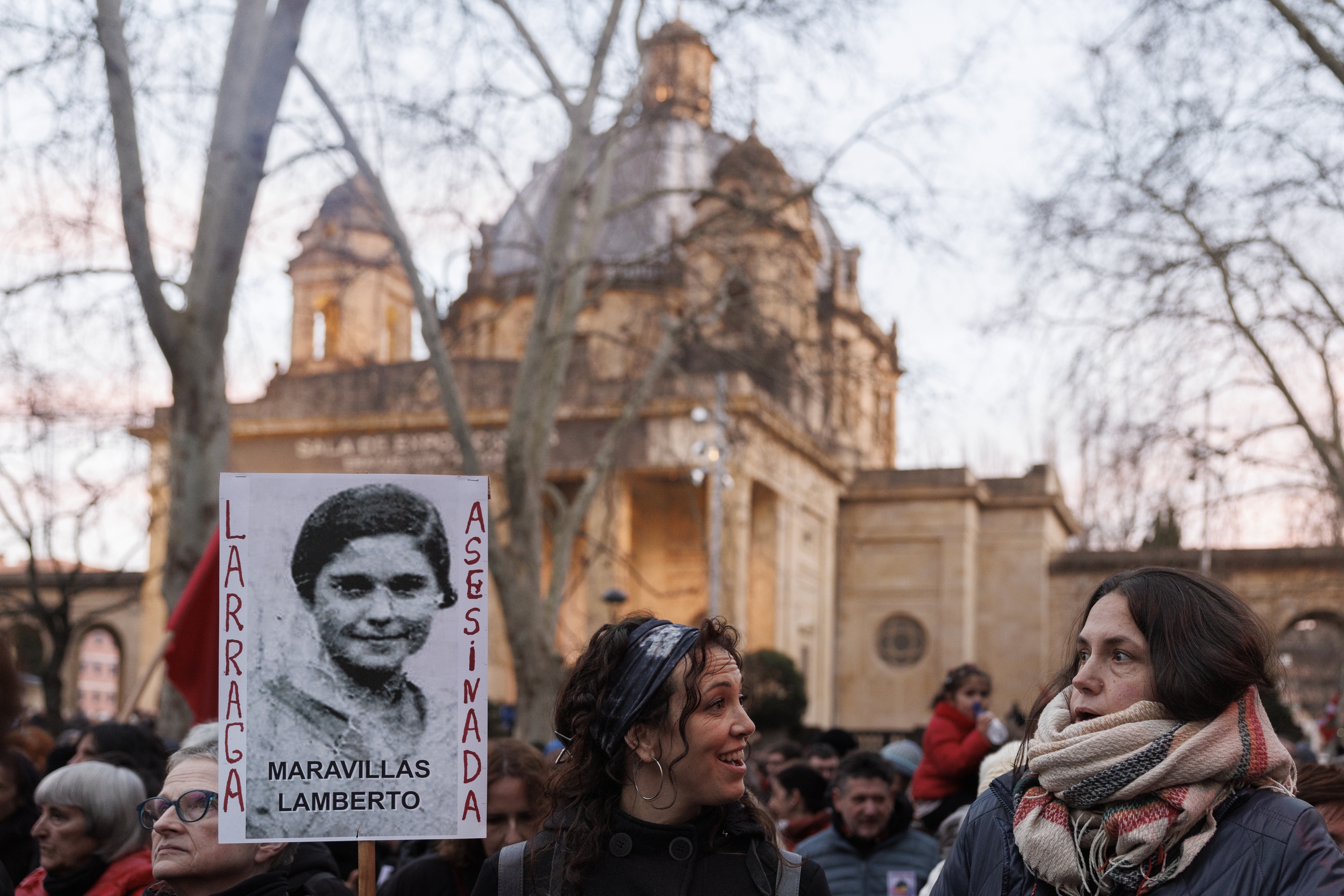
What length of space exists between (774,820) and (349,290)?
27411 millimetres

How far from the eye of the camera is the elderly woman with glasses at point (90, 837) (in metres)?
4.69

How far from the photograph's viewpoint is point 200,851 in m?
3.81

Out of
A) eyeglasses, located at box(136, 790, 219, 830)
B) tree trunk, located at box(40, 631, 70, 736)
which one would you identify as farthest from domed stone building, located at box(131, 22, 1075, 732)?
eyeglasses, located at box(136, 790, 219, 830)

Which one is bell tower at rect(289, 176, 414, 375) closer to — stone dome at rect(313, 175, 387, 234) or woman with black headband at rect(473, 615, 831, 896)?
stone dome at rect(313, 175, 387, 234)

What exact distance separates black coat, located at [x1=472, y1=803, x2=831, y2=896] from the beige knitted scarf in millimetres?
692

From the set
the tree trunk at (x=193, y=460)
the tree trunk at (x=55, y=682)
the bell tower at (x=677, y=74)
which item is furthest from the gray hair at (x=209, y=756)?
the tree trunk at (x=55, y=682)

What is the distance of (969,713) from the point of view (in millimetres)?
7645

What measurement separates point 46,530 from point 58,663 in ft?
8.70

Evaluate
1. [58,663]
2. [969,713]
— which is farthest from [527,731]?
[58,663]

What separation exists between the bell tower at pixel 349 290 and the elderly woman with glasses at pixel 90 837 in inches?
376

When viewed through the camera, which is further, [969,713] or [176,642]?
[176,642]

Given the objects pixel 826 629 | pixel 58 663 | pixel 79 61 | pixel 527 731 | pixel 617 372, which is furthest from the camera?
pixel 826 629

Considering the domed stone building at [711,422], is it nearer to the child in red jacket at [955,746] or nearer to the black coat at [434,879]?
the child in red jacket at [955,746]

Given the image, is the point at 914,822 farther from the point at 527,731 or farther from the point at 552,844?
the point at 527,731
